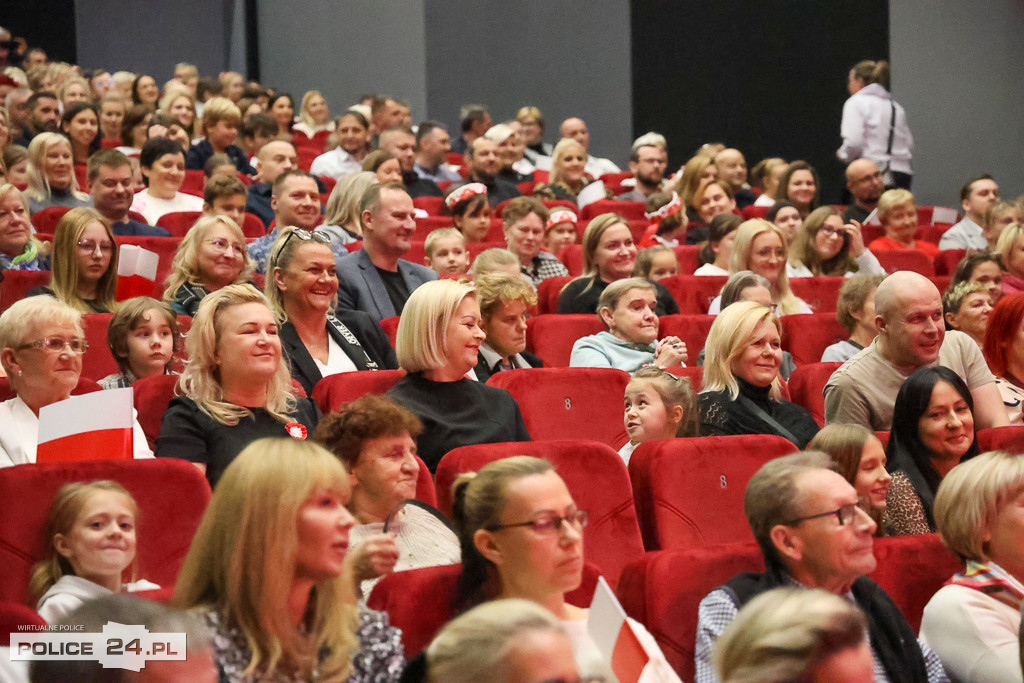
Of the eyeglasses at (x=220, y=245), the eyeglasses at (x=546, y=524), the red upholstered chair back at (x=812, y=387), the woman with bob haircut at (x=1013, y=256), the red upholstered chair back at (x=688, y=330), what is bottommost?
the red upholstered chair back at (x=812, y=387)

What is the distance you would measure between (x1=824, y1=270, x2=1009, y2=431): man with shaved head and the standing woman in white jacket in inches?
161

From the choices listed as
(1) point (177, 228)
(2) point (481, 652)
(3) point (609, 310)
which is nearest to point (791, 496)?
(2) point (481, 652)

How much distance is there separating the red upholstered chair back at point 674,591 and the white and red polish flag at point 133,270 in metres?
2.24

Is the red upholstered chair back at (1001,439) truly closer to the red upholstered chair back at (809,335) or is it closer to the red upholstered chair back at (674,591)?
the red upholstered chair back at (674,591)

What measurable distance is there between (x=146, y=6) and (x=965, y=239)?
373 inches

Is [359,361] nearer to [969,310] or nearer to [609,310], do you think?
[609,310]

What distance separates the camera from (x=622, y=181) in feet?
25.4

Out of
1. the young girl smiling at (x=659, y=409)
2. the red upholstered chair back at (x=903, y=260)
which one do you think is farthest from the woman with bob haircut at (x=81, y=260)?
the red upholstered chair back at (x=903, y=260)

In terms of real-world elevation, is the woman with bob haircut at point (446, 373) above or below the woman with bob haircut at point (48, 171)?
below

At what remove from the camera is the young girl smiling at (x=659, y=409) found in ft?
9.53

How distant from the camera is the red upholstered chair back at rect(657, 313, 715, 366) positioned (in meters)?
4.02

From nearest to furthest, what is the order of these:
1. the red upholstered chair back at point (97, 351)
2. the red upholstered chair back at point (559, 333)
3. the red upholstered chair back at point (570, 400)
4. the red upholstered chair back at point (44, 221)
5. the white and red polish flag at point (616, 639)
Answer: the white and red polish flag at point (616, 639) → the red upholstered chair back at point (570, 400) → the red upholstered chair back at point (97, 351) → the red upholstered chair back at point (559, 333) → the red upholstered chair back at point (44, 221)

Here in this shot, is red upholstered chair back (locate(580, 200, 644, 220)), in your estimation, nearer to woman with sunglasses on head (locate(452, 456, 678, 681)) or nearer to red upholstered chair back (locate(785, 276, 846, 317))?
red upholstered chair back (locate(785, 276, 846, 317))

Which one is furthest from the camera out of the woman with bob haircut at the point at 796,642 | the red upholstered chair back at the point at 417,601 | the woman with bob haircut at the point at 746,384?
the woman with bob haircut at the point at 746,384
